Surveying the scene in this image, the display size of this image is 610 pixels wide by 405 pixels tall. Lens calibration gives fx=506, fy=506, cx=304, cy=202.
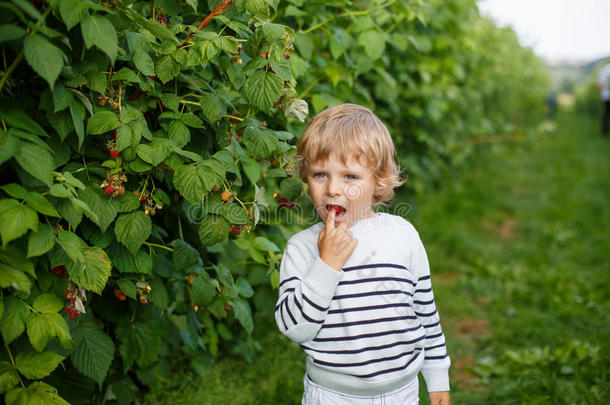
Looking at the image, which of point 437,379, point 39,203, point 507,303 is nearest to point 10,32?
point 39,203

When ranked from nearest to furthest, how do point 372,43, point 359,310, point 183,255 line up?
point 359,310 < point 183,255 < point 372,43

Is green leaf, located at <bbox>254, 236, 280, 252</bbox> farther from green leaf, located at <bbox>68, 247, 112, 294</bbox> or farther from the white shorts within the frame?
green leaf, located at <bbox>68, 247, 112, 294</bbox>

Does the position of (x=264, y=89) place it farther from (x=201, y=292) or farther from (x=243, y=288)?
(x=243, y=288)

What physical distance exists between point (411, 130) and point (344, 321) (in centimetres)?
376

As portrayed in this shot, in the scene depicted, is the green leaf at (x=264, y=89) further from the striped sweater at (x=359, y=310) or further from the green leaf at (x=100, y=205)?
the green leaf at (x=100, y=205)

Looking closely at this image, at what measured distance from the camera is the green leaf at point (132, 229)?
1.60 meters

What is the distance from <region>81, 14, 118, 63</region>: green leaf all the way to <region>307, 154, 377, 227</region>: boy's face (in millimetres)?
678

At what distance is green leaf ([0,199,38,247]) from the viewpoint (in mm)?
1207

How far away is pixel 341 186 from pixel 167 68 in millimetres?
651

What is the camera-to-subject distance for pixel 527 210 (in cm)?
701

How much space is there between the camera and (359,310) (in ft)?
4.97

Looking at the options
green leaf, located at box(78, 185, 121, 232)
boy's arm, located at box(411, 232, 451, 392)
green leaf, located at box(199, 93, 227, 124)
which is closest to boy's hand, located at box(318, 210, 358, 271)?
→ boy's arm, located at box(411, 232, 451, 392)

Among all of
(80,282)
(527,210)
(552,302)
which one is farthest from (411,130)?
(80,282)

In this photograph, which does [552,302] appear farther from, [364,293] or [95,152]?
[95,152]
